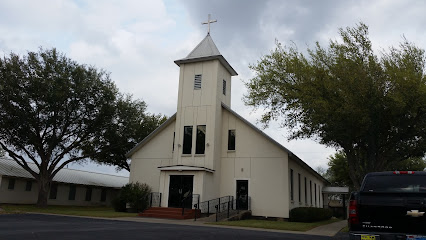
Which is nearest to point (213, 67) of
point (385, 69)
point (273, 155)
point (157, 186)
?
point (273, 155)

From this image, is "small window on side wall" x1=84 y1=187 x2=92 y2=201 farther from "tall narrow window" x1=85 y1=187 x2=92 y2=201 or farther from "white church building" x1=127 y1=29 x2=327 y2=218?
"white church building" x1=127 y1=29 x2=327 y2=218

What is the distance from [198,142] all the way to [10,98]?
1456cm

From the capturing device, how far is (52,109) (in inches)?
1051

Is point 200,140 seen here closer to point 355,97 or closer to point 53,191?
point 355,97

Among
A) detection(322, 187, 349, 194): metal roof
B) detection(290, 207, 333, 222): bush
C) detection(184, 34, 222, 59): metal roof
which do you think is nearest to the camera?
detection(290, 207, 333, 222): bush

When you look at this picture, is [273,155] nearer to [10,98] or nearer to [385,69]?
[385,69]

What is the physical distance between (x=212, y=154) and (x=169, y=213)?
16.4ft

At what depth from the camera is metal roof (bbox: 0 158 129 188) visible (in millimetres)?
31033

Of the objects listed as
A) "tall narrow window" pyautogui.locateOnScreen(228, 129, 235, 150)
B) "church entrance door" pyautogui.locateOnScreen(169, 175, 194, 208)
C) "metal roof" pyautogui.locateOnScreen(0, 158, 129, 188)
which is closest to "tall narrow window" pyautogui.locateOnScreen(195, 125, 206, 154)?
"tall narrow window" pyautogui.locateOnScreen(228, 129, 235, 150)

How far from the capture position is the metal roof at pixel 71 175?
102 ft

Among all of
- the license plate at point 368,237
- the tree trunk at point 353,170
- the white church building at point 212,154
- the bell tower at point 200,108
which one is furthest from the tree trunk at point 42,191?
the license plate at point 368,237

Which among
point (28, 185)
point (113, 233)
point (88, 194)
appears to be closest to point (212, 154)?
point (113, 233)

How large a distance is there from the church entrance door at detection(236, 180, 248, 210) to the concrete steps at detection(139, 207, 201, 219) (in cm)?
336

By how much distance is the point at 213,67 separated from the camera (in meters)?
25.4
